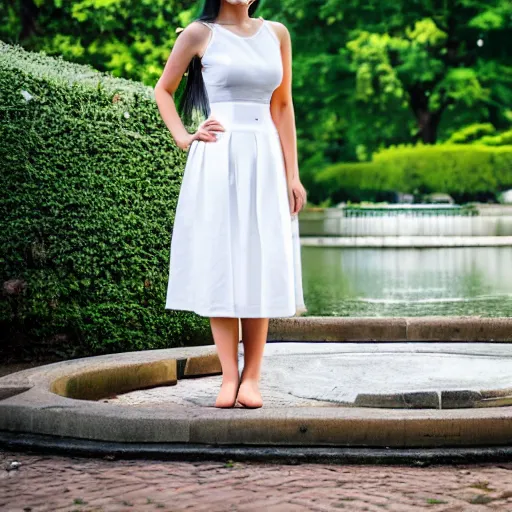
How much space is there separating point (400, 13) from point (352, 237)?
13022 mm

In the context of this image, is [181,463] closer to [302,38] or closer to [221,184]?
[221,184]

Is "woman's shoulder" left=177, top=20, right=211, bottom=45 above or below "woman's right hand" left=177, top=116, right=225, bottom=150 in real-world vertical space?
above

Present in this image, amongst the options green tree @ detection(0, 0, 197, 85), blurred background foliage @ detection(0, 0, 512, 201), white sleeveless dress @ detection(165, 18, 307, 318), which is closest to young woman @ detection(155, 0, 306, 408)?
white sleeveless dress @ detection(165, 18, 307, 318)

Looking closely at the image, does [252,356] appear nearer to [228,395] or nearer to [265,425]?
[228,395]

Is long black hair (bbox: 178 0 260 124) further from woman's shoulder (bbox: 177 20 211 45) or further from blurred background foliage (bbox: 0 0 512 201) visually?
blurred background foliage (bbox: 0 0 512 201)

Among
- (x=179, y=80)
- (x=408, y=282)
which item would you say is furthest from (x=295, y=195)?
(x=408, y=282)

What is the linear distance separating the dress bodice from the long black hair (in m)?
0.09

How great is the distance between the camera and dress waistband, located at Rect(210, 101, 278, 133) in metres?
5.60

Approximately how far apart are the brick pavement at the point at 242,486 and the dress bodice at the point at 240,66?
174 centimetres

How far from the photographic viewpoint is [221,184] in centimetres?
552

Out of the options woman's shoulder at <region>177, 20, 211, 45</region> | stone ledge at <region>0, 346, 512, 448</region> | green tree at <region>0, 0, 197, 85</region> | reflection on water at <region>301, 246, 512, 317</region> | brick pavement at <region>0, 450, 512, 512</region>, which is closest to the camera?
brick pavement at <region>0, 450, 512, 512</region>

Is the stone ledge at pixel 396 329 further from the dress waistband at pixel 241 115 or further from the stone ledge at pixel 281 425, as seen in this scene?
the stone ledge at pixel 281 425

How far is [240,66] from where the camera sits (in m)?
5.55


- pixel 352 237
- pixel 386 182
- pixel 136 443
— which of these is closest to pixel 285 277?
pixel 136 443
